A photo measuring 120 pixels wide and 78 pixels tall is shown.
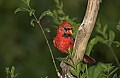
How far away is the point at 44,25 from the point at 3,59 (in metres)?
0.70

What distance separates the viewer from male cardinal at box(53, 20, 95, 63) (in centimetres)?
360

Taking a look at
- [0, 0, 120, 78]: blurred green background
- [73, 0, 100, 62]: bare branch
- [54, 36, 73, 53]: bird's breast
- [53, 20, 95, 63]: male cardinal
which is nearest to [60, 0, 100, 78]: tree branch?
[73, 0, 100, 62]: bare branch

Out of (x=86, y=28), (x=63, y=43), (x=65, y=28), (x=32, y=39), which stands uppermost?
(x=86, y=28)

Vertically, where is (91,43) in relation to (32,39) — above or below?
above

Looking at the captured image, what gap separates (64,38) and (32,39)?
10.0ft

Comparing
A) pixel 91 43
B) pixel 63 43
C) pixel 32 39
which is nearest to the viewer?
pixel 91 43

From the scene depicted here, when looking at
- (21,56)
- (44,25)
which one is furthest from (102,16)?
(21,56)

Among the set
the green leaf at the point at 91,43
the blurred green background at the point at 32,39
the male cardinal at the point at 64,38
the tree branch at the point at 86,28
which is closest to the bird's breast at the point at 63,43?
the male cardinal at the point at 64,38

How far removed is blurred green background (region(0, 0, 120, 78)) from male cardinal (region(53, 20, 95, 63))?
8.82 ft

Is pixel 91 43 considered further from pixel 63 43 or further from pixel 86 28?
pixel 63 43

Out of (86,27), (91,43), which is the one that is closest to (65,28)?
(91,43)

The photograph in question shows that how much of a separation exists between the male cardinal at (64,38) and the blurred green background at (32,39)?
2.69 m

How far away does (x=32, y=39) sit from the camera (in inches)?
273

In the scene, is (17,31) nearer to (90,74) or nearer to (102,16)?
(102,16)
